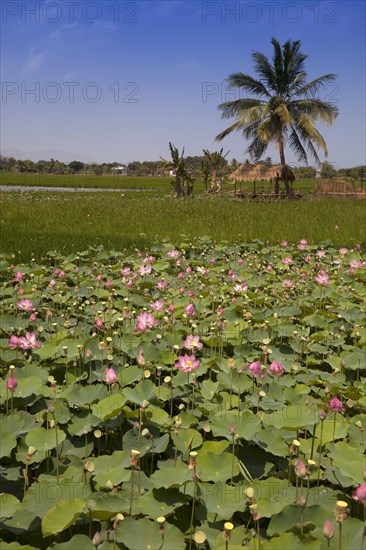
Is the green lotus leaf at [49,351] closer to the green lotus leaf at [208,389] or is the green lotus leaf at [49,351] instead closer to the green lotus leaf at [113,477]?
the green lotus leaf at [208,389]

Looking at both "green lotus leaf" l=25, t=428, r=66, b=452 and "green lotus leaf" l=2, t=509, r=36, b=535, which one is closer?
"green lotus leaf" l=2, t=509, r=36, b=535

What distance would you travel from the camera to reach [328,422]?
1829 mm

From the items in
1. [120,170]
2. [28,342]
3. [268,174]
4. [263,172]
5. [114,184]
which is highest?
[120,170]

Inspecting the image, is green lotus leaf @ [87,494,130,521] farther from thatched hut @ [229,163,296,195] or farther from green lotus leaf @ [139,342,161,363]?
thatched hut @ [229,163,296,195]

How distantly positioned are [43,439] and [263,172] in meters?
23.8

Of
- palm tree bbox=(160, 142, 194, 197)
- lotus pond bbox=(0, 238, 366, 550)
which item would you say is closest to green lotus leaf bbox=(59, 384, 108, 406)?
lotus pond bbox=(0, 238, 366, 550)

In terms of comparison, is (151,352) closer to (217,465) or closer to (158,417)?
(158,417)

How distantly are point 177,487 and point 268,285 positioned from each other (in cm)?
307

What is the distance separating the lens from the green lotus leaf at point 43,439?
159 cm

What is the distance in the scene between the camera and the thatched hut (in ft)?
73.6

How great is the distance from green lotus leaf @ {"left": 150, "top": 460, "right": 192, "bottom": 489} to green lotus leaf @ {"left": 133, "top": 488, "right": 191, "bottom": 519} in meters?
0.02

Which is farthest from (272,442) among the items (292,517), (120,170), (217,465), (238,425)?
(120,170)

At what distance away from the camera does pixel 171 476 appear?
4.66 feet

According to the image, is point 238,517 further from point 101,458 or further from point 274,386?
point 274,386
